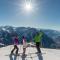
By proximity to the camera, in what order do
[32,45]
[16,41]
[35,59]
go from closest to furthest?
[35,59] < [16,41] < [32,45]

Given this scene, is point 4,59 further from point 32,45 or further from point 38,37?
point 32,45

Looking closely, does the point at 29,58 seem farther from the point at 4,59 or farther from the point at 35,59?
the point at 4,59

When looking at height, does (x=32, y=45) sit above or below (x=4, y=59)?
above

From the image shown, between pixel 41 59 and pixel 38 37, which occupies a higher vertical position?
pixel 38 37

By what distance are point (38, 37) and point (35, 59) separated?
3.44 metres

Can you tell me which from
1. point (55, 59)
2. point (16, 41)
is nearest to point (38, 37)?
point (16, 41)

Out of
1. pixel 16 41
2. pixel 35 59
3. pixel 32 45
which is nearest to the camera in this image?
pixel 35 59

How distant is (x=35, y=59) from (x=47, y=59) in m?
1.11

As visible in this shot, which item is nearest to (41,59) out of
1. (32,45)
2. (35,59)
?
(35,59)

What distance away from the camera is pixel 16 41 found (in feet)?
63.1

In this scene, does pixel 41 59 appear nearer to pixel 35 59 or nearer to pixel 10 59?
pixel 35 59

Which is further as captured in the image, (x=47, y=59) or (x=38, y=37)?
(x=38, y=37)

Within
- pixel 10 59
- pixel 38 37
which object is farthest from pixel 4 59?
pixel 38 37

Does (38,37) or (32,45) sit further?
(32,45)
